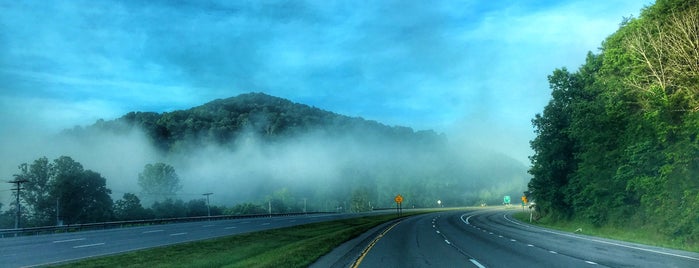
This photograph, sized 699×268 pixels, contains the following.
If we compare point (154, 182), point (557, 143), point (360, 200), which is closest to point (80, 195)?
point (154, 182)

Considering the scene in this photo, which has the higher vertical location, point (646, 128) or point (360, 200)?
point (646, 128)

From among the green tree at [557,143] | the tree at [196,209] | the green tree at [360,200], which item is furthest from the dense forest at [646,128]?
the green tree at [360,200]

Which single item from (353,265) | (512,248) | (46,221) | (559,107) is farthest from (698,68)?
(46,221)

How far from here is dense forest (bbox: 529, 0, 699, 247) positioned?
25.4m

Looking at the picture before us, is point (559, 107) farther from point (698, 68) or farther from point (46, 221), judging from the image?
point (46, 221)

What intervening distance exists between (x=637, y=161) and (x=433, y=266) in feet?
63.7

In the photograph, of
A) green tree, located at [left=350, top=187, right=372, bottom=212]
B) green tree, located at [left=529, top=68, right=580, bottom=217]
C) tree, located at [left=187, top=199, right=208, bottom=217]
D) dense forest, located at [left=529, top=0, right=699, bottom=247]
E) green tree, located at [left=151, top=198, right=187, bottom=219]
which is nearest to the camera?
dense forest, located at [left=529, top=0, right=699, bottom=247]

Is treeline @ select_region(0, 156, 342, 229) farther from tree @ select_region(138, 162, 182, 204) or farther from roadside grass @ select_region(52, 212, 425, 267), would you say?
roadside grass @ select_region(52, 212, 425, 267)

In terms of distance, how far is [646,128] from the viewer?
1142 inches

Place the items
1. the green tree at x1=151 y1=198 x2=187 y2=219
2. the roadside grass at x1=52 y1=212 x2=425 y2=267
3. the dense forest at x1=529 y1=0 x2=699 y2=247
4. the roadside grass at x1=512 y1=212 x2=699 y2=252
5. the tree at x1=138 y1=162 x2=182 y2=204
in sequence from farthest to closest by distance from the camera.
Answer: the tree at x1=138 y1=162 x2=182 y2=204 → the green tree at x1=151 y1=198 x2=187 y2=219 → the dense forest at x1=529 y1=0 x2=699 y2=247 → the roadside grass at x1=512 y1=212 x2=699 y2=252 → the roadside grass at x1=52 y1=212 x2=425 y2=267

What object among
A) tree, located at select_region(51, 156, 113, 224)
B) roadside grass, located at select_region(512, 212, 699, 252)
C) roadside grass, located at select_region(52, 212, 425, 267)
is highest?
tree, located at select_region(51, 156, 113, 224)

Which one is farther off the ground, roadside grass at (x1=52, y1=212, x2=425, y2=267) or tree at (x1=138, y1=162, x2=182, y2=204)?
tree at (x1=138, y1=162, x2=182, y2=204)

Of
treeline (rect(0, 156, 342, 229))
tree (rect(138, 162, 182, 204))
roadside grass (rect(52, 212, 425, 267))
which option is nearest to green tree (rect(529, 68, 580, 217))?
roadside grass (rect(52, 212, 425, 267))

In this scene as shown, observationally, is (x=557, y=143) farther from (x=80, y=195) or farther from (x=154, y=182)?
(x=154, y=182)
